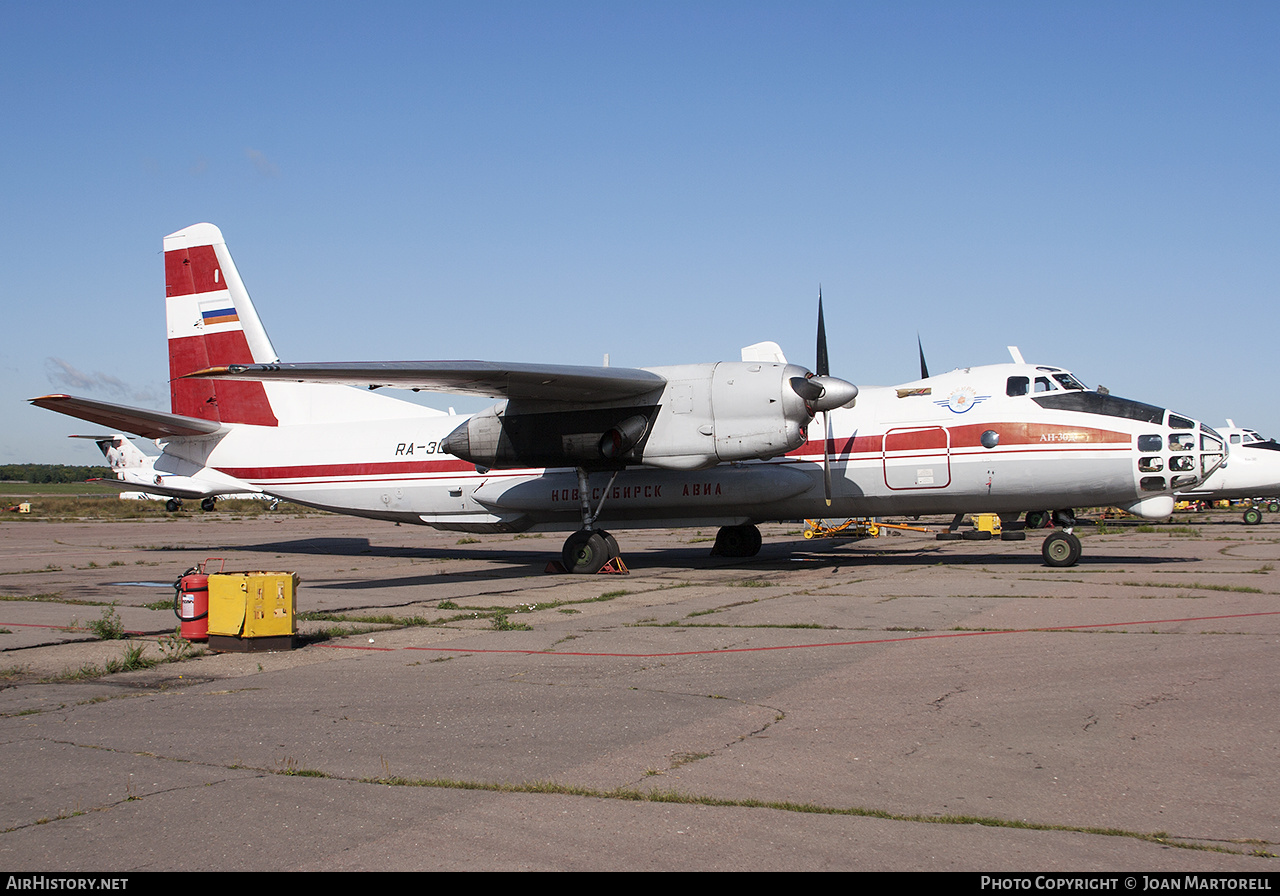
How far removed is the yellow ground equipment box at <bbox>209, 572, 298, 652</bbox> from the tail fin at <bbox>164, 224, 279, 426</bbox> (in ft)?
46.6

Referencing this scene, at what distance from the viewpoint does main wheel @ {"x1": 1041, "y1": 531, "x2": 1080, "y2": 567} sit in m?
16.7

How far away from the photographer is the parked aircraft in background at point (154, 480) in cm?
2297

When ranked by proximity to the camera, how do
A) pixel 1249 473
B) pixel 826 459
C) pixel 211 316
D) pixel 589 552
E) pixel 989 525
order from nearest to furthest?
1. pixel 589 552
2. pixel 826 459
3. pixel 211 316
4. pixel 989 525
5. pixel 1249 473

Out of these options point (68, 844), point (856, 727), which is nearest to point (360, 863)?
point (68, 844)

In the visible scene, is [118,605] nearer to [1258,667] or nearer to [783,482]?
[783,482]

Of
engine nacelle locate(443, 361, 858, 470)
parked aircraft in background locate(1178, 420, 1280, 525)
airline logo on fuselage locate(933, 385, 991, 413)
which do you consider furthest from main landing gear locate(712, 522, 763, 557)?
parked aircraft in background locate(1178, 420, 1280, 525)

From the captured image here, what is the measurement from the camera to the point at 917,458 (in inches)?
693

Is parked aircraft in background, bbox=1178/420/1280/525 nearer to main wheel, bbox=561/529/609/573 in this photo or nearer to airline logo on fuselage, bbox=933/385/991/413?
airline logo on fuselage, bbox=933/385/991/413

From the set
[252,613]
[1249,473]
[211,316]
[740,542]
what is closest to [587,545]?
[740,542]

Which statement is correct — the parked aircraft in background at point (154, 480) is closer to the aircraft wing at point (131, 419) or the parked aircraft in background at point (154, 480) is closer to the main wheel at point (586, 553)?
the aircraft wing at point (131, 419)

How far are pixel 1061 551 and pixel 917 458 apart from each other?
3011 millimetres

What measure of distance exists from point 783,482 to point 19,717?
1369cm

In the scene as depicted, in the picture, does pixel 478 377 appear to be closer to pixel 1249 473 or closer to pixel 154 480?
pixel 1249 473

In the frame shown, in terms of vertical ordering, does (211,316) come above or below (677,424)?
above
